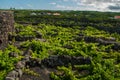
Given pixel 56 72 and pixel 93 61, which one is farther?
pixel 93 61

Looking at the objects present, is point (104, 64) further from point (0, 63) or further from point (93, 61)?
point (0, 63)

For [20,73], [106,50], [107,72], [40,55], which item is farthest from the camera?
[106,50]

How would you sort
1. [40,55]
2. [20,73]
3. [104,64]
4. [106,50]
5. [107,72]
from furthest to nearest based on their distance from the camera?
[106,50] → [40,55] → [104,64] → [107,72] → [20,73]

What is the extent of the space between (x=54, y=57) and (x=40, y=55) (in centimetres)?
243

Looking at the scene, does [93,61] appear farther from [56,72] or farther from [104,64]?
[56,72]

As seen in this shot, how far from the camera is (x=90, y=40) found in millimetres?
49906

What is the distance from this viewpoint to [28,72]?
85.5ft

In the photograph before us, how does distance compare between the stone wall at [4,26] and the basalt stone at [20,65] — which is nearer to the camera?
the basalt stone at [20,65]

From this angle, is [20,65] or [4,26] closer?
[20,65]

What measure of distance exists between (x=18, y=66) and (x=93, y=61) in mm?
7828

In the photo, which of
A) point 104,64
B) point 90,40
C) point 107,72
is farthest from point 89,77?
point 90,40

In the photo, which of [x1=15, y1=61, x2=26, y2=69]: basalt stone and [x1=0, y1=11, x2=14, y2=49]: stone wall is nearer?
[x1=15, y1=61, x2=26, y2=69]: basalt stone

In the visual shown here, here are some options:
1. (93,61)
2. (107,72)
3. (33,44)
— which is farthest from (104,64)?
(33,44)

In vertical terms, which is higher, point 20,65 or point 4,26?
point 4,26
